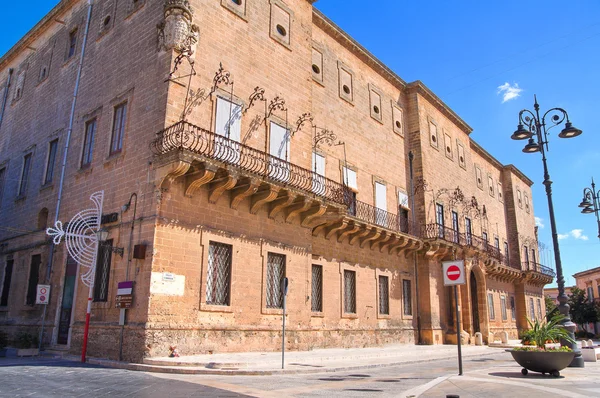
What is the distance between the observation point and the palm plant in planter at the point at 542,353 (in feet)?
32.1

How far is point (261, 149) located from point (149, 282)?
242 inches

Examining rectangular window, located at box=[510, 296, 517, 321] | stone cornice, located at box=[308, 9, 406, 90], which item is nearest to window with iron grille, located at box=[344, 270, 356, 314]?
stone cornice, located at box=[308, 9, 406, 90]

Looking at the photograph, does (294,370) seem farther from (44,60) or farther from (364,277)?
(44,60)

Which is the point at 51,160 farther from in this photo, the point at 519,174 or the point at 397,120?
the point at 519,174

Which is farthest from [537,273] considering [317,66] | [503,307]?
[317,66]

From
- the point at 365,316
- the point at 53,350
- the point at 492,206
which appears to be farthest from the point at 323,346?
the point at 492,206

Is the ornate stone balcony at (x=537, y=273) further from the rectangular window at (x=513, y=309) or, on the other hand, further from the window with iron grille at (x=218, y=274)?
the window with iron grille at (x=218, y=274)

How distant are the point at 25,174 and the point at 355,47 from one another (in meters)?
16.2

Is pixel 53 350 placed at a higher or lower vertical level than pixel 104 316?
lower

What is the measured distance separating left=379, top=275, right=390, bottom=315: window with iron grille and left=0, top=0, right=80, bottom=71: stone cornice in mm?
18160

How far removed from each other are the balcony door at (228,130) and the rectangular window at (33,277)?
28.7 feet

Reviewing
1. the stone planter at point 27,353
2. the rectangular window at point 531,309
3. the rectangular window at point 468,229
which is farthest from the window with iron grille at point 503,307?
the stone planter at point 27,353

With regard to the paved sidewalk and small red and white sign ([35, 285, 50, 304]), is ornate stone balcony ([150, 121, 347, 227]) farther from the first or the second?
small red and white sign ([35, 285, 50, 304])

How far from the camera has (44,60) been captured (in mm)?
21703
